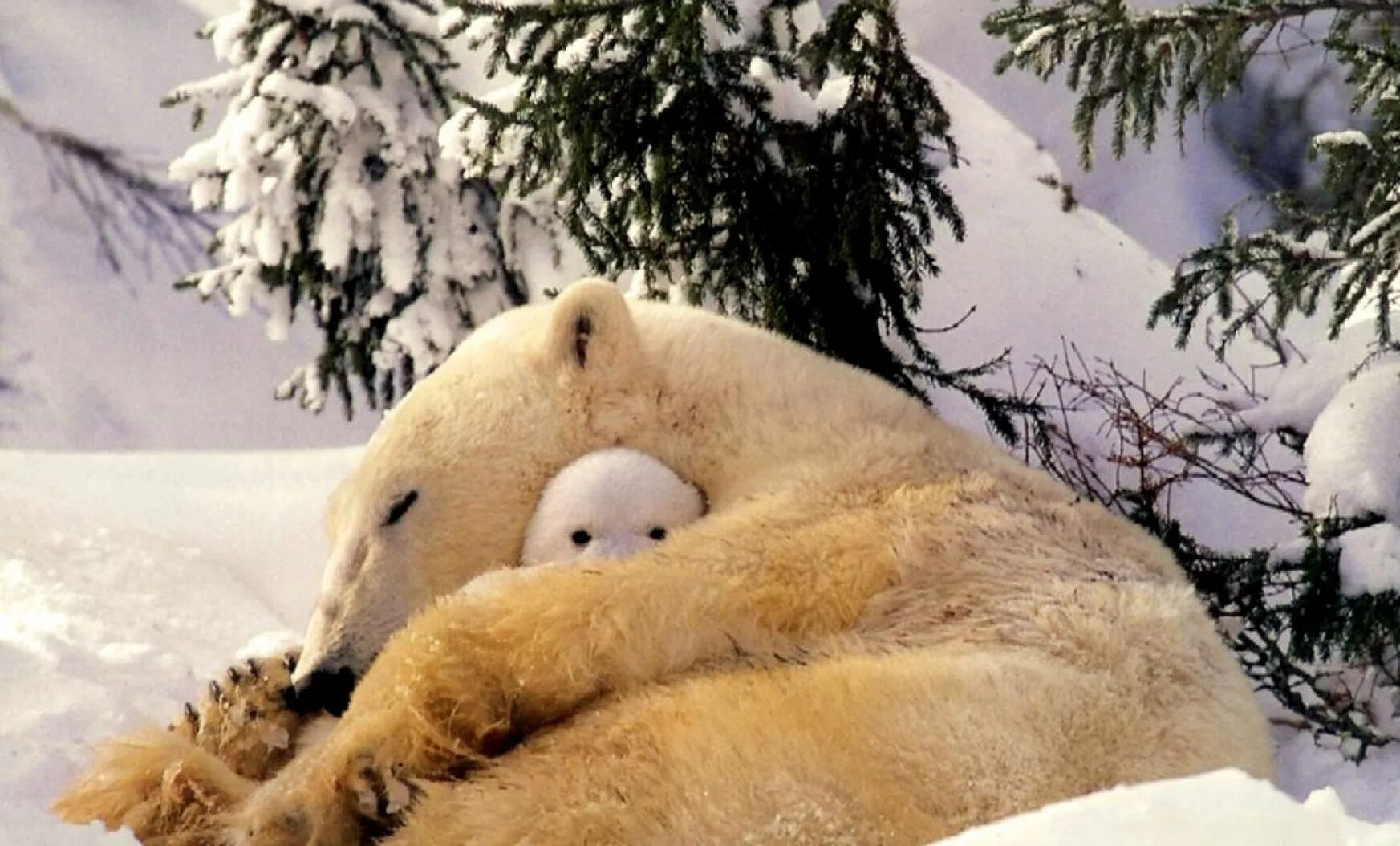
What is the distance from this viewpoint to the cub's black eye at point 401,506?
Result: 2.87 meters

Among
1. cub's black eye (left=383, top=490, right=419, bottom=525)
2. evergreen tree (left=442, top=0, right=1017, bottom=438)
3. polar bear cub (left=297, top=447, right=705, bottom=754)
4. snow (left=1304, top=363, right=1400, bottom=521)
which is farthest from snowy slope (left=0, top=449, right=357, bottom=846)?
snow (left=1304, top=363, right=1400, bottom=521)

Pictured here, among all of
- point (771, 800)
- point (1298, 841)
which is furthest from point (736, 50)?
point (1298, 841)

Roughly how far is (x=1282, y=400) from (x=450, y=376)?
8.41ft

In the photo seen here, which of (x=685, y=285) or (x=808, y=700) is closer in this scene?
(x=808, y=700)

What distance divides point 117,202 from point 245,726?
9.66 meters

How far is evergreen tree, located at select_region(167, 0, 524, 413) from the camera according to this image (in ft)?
19.0

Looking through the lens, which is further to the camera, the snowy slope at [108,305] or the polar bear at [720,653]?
the snowy slope at [108,305]

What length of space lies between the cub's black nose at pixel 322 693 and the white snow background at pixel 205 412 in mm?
425

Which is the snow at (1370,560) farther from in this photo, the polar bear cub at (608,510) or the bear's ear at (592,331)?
the bear's ear at (592,331)

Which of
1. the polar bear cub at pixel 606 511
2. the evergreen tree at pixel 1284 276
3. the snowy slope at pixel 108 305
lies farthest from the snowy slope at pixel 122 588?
the snowy slope at pixel 108 305

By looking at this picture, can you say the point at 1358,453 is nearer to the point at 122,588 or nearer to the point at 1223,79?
the point at 1223,79

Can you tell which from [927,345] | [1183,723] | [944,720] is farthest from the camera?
[927,345]

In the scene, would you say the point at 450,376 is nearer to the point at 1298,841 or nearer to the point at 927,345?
the point at 1298,841

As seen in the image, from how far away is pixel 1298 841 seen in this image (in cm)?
121
